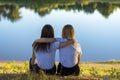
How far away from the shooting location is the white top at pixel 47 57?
8.01 m

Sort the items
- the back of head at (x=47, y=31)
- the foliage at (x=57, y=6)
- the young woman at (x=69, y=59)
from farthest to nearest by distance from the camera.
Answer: the foliage at (x=57, y=6) → the young woman at (x=69, y=59) → the back of head at (x=47, y=31)

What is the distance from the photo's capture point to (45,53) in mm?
8016

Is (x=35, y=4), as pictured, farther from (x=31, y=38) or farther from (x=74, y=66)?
(x=74, y=66)

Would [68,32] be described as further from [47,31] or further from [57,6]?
[57,6]

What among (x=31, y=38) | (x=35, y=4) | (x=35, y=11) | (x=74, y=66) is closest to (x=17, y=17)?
(x=35, y=11)

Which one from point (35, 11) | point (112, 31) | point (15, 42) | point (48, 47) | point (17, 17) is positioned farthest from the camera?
point (35, 11)

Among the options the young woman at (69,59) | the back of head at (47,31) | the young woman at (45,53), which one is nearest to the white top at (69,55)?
the young woman at (69,59)

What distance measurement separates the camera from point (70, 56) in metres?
8.16

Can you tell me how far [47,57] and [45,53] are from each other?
88mm

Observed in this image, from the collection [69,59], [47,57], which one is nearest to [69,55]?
[69,59]

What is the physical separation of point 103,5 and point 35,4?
996 centimetres

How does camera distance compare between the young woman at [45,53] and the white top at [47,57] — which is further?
the white top at [47,57]

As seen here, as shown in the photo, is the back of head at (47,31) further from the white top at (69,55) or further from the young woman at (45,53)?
the white top at (69,55)

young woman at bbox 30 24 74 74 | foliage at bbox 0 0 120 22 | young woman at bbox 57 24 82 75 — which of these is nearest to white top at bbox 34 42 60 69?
young woman at bbox 30 24 74 74
